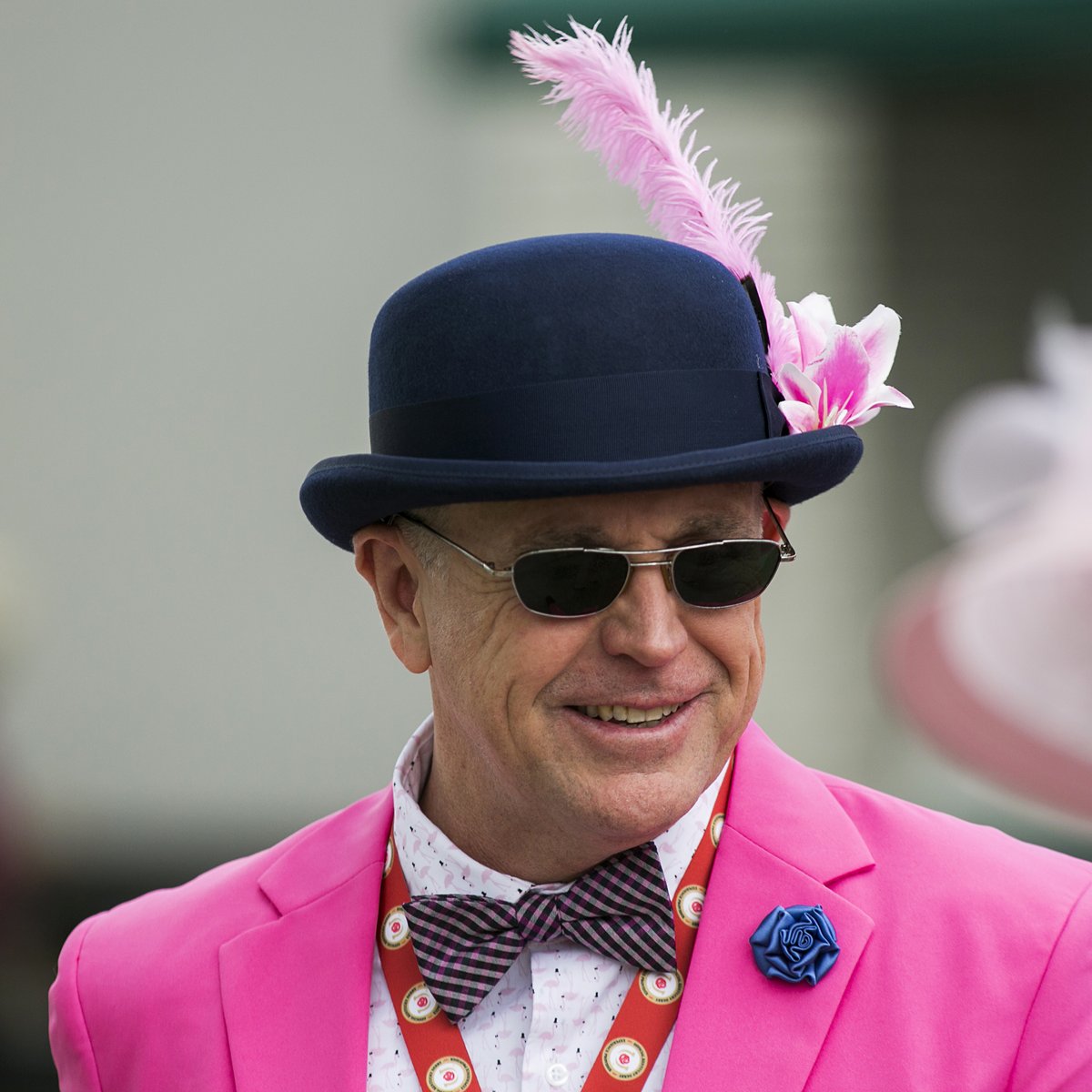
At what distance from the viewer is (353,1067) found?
237 cm

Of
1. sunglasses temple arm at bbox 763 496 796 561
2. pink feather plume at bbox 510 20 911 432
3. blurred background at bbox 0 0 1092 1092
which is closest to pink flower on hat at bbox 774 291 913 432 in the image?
pink feather plume at bbox 510 20 911 432

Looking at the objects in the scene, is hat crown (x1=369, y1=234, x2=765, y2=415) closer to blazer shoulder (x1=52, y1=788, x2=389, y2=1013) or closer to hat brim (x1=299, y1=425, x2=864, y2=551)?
hat brim (x1=299, y1=425, x2=864, y2=551)

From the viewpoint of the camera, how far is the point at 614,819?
2.30m

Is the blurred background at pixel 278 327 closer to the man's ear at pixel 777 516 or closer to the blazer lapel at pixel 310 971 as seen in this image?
the blazer lapel at pixel 310 971

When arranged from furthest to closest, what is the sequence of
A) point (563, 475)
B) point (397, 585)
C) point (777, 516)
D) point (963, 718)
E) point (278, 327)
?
point (278, 327), point (963, 718), point (397, 585), point (777, 516), point (563, 475)

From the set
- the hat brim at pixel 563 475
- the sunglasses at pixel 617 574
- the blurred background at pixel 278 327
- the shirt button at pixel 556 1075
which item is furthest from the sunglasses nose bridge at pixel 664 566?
the blurred background at pixel 278 327

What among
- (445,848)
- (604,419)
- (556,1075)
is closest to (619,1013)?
(556,1075)

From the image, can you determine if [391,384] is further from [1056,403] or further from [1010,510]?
[1056,403]

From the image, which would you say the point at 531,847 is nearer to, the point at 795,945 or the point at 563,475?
the point at 795,945

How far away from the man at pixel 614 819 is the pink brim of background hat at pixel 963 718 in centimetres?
133

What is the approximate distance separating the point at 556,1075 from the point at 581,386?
885 millimetres

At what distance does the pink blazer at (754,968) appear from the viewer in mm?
2191

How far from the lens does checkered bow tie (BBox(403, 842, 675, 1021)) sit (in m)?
2.36

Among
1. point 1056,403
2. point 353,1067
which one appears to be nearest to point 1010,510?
Result: point 1056,403
